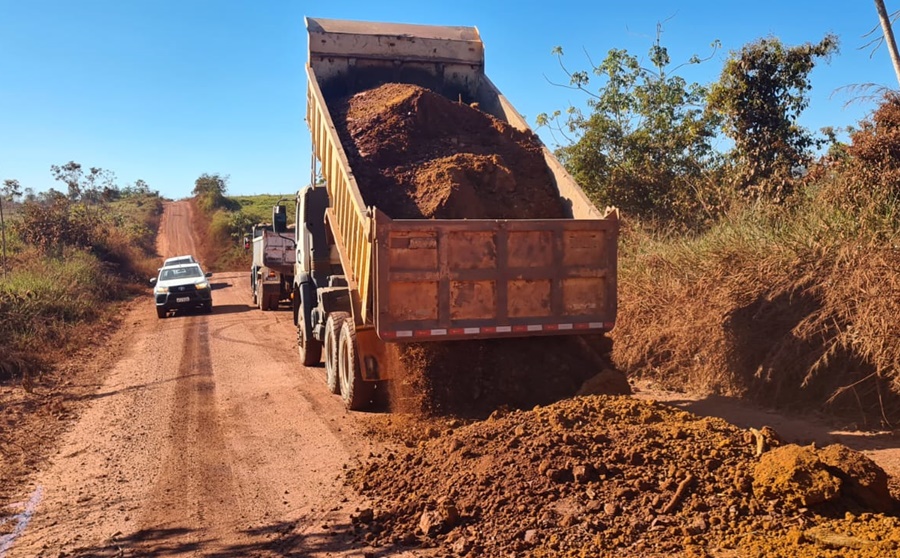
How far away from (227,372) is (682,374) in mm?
6539

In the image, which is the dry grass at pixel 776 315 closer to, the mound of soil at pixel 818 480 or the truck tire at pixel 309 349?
the mound of soil at pixel 818 480

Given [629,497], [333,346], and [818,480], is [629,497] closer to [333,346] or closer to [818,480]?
[818,480]

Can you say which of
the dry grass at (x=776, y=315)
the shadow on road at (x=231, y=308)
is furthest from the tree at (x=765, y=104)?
the shadow on road at (x=231, y=308)

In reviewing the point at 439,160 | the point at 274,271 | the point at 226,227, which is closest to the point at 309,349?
the point at 439,160

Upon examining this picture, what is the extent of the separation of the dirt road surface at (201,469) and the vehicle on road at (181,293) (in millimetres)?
7008

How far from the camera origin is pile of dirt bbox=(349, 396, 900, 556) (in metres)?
4.14

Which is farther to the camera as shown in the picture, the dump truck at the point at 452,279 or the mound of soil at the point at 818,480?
the dump truck at the point at 452,279

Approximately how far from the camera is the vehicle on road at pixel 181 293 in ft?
62.0

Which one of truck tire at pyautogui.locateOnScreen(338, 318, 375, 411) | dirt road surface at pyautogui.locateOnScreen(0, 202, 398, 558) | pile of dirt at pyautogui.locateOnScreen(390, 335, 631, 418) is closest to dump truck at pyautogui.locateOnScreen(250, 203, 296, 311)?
dirt road surface at pyautogui.locateOnScreen(0, 202, 398, 558)

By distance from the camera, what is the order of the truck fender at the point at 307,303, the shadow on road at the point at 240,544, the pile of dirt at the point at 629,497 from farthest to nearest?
the truck fender at the point at 307,303, the shadow on road at the point at 240,544, the pile of dirt at the point at 629,497

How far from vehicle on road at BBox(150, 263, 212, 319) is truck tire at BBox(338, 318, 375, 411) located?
38.6ft

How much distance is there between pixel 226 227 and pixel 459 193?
134ft

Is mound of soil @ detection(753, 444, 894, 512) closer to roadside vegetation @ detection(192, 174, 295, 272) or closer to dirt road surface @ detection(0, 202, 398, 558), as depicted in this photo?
dirt road surface @ detection(0, 202, 398, 558)

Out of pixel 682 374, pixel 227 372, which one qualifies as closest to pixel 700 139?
pixel 682 374
